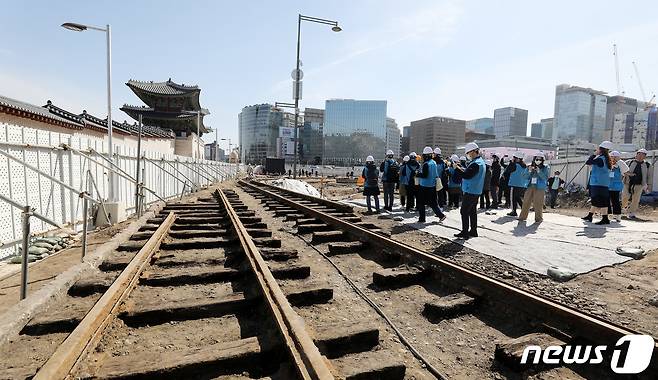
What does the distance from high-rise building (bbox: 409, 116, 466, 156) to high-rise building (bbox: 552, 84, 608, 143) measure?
39.3 meters

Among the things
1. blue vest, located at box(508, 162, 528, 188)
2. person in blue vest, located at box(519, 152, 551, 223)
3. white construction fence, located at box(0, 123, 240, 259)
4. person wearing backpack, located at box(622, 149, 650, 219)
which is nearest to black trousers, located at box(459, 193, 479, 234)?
person in blue vest, located at box(519, 152, 551, 223)

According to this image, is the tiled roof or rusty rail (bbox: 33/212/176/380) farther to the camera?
the tiled roof

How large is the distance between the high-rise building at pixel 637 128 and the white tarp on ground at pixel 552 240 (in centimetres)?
10810

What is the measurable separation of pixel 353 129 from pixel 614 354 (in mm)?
116492

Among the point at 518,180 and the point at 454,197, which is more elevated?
the point at 518,180

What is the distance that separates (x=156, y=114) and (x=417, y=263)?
44.4m

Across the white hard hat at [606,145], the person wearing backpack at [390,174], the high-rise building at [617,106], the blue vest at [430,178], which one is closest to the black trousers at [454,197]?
the person wearing backpack at [390,174]

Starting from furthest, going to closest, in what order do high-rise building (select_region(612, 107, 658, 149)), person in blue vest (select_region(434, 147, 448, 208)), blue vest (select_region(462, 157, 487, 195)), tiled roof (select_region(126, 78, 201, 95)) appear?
high-rise building (select_region(612, 107, 658, 149)) → tiled roof (select_region(126, 78, 201, 95)) → person in blue vest (select_region(434, 147, 448, 208)) → blue vest (select_region(462, 157, 487, 195))

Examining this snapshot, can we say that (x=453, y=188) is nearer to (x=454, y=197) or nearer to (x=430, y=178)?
(x=454, y=197)

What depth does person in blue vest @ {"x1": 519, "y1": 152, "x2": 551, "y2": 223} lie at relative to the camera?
8.70 meters

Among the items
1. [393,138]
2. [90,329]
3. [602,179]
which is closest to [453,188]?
[602,179]

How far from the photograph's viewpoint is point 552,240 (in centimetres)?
645

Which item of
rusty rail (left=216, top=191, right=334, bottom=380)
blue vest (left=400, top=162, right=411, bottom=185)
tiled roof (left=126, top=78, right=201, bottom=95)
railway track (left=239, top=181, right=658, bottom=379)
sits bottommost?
railway track (left=239, top=181, right=658, bottom=379)

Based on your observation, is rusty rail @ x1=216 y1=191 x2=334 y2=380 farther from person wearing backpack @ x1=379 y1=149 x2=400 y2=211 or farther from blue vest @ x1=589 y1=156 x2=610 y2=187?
blue vest @ x1=589 y1=156 x2=610 y2=187
